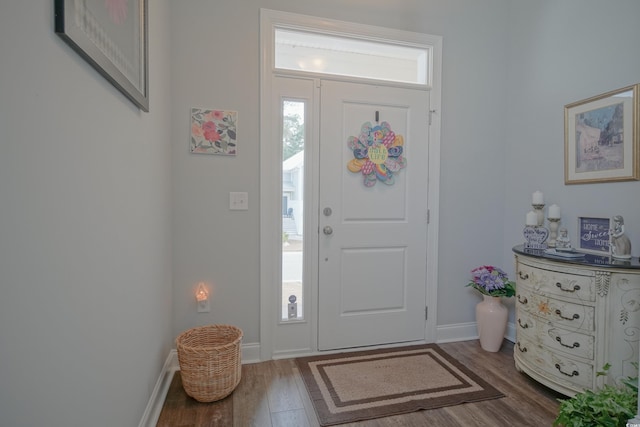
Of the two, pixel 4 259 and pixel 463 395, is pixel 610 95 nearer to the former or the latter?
pixel 463 395

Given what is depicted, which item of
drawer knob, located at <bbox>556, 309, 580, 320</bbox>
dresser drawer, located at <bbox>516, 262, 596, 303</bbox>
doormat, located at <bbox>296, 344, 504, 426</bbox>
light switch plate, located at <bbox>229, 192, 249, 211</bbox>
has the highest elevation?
light switch plate, located at <bbox>229, 192, 249, 211</bbox>

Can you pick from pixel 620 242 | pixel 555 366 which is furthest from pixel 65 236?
pixel 620 242

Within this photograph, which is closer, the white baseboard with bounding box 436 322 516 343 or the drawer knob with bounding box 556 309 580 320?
the drawer knob with bounding box 556 309 580 320

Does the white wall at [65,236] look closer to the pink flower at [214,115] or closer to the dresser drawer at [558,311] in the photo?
the pink flower at [214,115]

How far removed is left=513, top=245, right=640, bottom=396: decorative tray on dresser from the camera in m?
1.63

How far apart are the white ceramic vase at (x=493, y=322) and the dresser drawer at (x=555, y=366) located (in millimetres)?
347

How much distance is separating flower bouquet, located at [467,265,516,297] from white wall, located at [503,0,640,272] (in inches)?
13.1

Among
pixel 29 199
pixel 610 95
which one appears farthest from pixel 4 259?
pixel 610 95

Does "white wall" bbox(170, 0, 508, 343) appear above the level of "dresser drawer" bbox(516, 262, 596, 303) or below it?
above

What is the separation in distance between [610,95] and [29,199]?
2849 millimetres

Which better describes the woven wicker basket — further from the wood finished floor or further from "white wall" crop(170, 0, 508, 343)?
"white wall" crop(170, 0, 508, 343)

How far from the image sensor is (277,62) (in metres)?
2.34

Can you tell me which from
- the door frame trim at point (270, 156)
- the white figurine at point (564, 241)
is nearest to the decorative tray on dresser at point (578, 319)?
the white figurine at point (564, 241)

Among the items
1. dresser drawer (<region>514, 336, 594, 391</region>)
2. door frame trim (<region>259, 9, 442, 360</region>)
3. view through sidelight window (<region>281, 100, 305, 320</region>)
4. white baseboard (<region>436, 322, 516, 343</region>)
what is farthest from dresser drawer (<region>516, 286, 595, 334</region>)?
view through sidelight window (<region>281, 100, 305, 320</region>)
